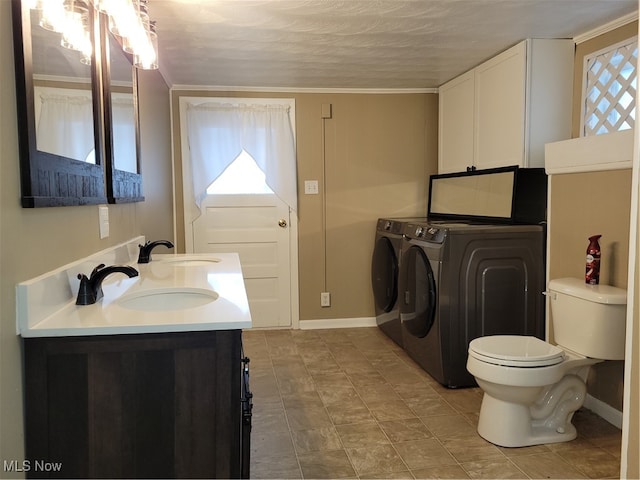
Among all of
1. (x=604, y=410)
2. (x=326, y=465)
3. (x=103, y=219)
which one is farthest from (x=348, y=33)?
(x=604, y=410)

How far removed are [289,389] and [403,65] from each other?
230 centimetres

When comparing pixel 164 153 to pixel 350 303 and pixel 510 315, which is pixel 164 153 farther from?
pixel 510 315

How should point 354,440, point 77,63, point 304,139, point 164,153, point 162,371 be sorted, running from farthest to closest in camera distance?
1. point 304,139
2. point 164,153
3. point 354,440
4. point 77,63
5. point 162,371

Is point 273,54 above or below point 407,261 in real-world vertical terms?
above

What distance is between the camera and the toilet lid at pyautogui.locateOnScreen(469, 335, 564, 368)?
6.93 feet

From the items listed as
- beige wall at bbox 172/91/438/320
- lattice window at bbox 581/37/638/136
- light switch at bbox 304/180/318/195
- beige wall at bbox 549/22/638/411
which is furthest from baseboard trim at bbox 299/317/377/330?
lattice window at bbox 581/37/638/136

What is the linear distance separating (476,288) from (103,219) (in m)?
2.05

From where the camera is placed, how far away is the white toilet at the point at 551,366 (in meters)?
2.12

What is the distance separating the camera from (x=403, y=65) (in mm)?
3381

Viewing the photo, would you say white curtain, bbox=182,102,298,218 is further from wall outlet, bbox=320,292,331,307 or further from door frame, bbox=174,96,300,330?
wall outlet, bbox=320,292,331,307

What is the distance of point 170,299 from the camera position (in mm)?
1618

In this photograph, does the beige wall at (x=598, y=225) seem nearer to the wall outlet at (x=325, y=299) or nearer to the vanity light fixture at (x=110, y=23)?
the wall outlet at (x=325, y=299)

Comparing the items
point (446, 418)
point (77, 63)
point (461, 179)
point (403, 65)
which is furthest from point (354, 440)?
point (403, 65)

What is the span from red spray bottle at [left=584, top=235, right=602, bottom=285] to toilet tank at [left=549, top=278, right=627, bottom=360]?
43mm
